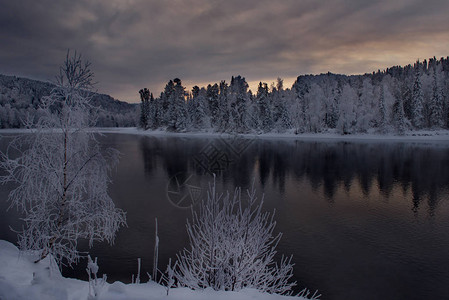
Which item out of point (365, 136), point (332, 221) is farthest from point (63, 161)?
point (365, 136)

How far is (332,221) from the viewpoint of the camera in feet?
54.1

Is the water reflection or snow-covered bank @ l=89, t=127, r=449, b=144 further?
A: snow-covered bank @ l=89, t=127, r=449, b=144

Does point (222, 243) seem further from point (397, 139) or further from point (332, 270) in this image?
point (397, 139)

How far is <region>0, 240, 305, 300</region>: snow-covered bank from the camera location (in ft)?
21.2

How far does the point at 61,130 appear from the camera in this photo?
9539 mm

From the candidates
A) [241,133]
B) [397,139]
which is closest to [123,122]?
[241,133]

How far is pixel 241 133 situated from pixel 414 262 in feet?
246

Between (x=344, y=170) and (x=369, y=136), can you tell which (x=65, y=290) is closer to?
(x=344, y=170)

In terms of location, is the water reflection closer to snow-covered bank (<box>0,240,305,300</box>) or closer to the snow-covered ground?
snow-covered bank (<box>0,240,305,300</box>)

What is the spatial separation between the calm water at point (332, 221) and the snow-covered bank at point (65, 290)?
2.98 m

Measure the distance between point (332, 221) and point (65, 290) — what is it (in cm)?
1404

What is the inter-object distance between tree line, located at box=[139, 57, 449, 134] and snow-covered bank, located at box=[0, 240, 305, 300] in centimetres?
6926

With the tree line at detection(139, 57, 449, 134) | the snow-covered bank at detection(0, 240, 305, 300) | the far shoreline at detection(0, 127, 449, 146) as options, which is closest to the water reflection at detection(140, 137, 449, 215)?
the snow-covered bank at detection(0, 240, 305, 300)

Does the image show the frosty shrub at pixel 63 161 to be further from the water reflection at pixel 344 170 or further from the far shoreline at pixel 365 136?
the far shoreline at pixel 365 136
